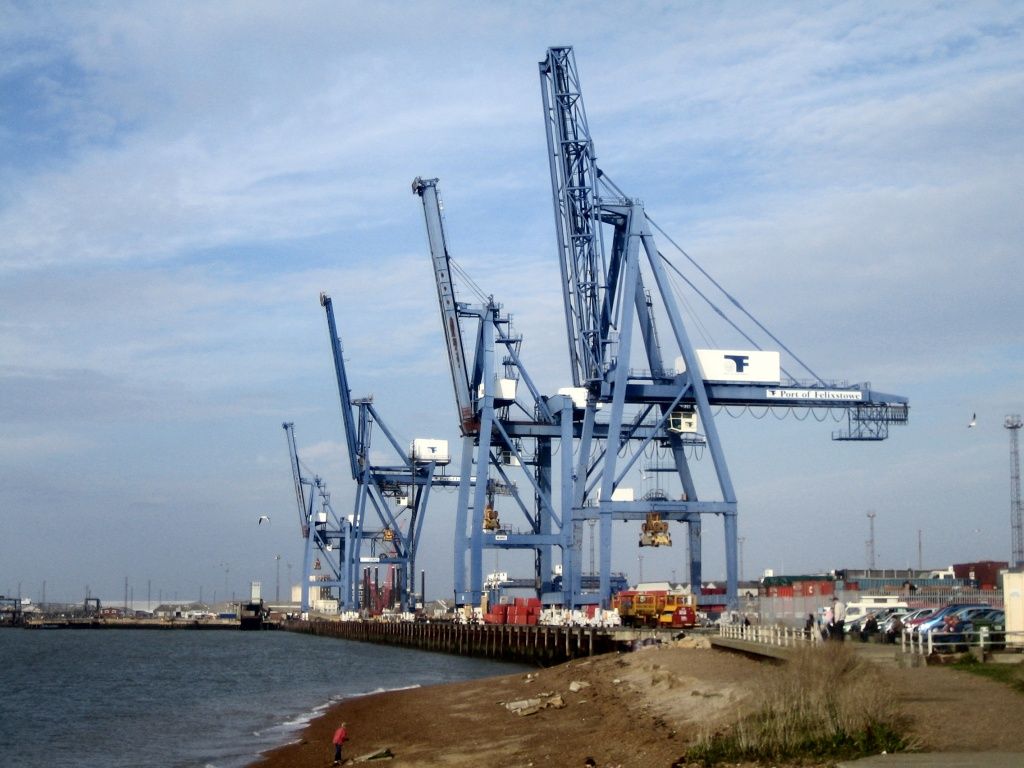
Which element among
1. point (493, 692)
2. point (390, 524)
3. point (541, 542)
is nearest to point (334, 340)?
point (390, 524)

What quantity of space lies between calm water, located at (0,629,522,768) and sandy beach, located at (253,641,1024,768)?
2557mm

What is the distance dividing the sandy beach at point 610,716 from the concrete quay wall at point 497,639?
9656 millimetres

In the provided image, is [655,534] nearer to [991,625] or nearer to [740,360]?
[740,360]

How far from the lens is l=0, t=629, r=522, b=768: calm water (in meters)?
32.3

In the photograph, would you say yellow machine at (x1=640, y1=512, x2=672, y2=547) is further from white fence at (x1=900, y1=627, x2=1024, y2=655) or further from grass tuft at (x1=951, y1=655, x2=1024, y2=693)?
grass tuft at (x1=951, y1=655, x2=1024, y2=693)

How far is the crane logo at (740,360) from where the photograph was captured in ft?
187

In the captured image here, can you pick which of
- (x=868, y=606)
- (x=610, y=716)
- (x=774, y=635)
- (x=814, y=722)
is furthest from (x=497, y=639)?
(x=814, y=722)

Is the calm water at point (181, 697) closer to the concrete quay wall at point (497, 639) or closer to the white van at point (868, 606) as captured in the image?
the concrete quay wall at point (497, 639)

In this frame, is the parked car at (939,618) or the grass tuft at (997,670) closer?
the grass tuft at (997,670)

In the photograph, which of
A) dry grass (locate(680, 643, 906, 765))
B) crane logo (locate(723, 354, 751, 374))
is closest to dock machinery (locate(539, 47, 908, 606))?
crane logo (locate(723, 354, 751, 374))

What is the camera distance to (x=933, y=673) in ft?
71.8

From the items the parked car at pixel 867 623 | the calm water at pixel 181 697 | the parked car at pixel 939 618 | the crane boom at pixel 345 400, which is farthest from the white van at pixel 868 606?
the crane boom at pixel 345 400

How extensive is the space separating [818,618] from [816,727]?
1887cm

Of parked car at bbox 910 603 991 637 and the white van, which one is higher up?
parked car at bbox 910 603 991 637
